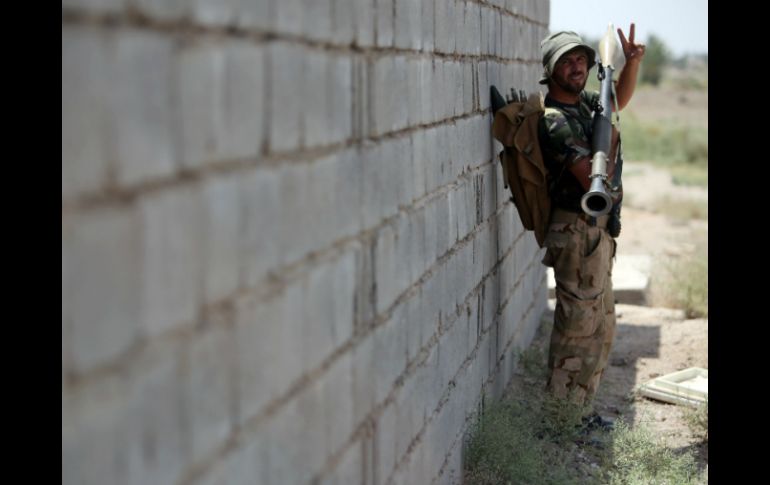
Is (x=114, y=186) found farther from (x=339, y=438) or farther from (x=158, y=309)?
(x=339, y=438)

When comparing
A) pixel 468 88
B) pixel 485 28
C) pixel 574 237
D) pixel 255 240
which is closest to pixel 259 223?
pixel 255 240

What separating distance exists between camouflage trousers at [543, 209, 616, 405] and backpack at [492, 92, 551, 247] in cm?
10

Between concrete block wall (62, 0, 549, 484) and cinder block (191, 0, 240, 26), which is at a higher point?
cinder block (191, 0, 240, 26)

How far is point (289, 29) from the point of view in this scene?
232cm

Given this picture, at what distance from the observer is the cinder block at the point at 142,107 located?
1577 millimetres

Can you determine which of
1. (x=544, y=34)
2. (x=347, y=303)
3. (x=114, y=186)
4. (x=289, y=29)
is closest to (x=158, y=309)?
(x=114, y=186)

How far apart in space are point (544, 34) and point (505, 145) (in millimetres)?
2815

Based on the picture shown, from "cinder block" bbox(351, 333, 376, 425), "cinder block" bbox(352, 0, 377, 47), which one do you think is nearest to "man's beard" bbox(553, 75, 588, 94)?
"cinder block" bbox(352, 0, 377, 47)

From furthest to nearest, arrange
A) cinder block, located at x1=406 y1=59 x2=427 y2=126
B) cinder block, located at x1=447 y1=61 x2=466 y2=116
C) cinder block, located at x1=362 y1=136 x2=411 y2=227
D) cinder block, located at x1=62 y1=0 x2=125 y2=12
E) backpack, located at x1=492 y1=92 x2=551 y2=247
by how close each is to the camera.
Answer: backpack, located at x1=492 y1=92 x2=551 y2=247, cinder block, located at x1=447 y1=61 x2=466 y2=116, cinder block, located at x1=406 y1=59 x2=427 y2=126, cinder block, located at x1=362 y1=136 x2=411 y2=227, cinder block, located at x1=62 y1=0 x2=125 y2=12

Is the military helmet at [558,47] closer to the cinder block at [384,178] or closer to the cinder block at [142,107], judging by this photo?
the cinder block at [384,178]

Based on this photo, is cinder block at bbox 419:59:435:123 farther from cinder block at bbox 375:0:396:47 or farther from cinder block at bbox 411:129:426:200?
cinder block at bbox 375:0:396:47

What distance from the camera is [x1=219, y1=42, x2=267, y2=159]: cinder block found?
198cm
